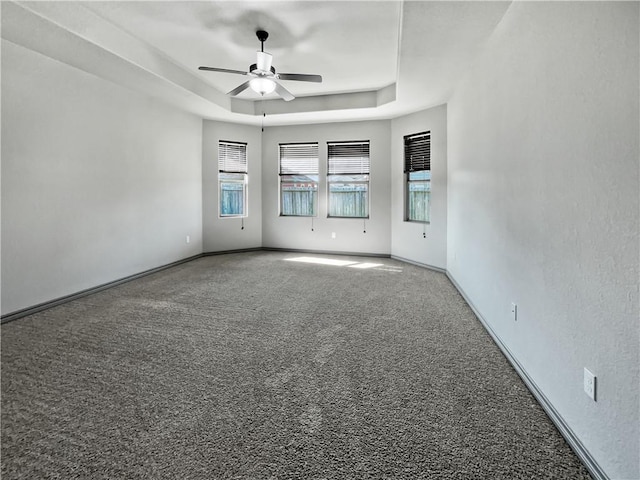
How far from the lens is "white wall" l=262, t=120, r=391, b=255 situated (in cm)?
646

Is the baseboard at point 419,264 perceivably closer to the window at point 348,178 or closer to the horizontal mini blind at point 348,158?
the window at point 348,178

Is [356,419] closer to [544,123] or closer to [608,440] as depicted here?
[608,440]

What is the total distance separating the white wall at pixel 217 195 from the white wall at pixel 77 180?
818mm

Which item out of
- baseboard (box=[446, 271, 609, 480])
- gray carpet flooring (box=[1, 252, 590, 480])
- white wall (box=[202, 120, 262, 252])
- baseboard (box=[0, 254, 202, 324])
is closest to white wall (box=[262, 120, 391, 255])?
white wall (box=[202, 120, 262, 252])

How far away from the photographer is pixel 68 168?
3.79m

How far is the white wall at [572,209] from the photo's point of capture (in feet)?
4.11

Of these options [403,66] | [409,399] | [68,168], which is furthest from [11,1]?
[409,399]

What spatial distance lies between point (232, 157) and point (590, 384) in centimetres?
655

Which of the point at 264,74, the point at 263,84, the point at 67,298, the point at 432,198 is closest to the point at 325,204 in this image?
the point at 432,198

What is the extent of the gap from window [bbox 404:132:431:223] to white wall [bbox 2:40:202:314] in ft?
13.1

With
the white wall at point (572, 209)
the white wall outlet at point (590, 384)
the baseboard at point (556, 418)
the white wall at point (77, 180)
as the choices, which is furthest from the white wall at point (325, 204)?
the white wall outlet at point (590, 384)

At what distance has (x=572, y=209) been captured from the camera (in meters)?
1.60

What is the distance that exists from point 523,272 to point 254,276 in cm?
364

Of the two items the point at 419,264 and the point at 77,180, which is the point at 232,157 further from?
the point at 419,264
